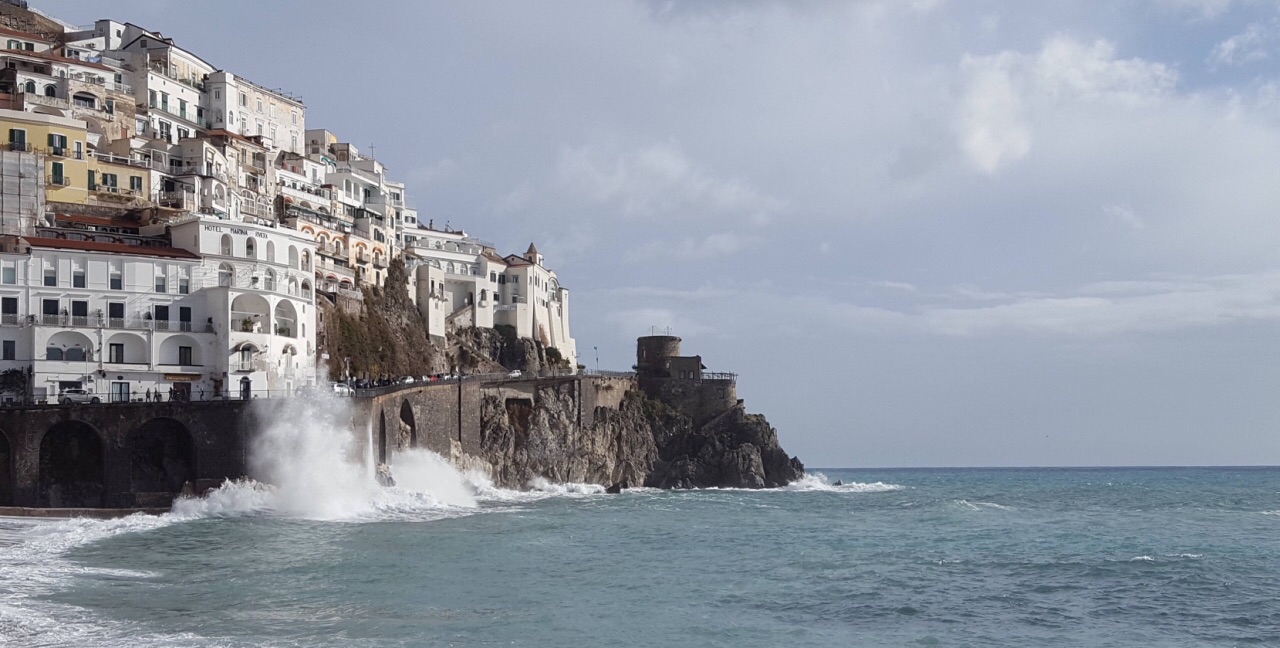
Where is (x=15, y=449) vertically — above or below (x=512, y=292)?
below

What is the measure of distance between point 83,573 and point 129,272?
28.2m

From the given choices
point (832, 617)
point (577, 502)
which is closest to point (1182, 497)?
point (577, 502)

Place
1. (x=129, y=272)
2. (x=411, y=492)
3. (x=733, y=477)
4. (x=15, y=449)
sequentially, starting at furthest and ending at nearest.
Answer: (x=733, y=477) → (x=411, y=492) → (x=129, y=272) → (x=15, y=449)

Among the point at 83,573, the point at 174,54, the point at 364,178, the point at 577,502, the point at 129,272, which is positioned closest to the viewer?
the point at 83,573

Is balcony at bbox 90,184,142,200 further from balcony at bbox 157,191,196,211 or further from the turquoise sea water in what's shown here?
the turquoise sea water

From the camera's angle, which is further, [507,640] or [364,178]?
[364,178]

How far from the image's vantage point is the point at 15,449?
182 feet

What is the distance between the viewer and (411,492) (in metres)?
69.5

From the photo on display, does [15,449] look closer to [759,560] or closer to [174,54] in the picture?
[759,560]

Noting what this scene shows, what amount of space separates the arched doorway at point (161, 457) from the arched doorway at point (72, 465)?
165cm

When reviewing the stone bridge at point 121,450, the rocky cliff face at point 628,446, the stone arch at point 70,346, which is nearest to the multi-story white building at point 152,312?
the stone arch at point 70,346

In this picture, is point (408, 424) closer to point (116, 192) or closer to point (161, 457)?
point (161, 457)

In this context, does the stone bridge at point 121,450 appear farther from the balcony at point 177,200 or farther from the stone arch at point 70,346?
the balcony at point 177,200

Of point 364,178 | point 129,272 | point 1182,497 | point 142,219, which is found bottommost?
point 1182,497
